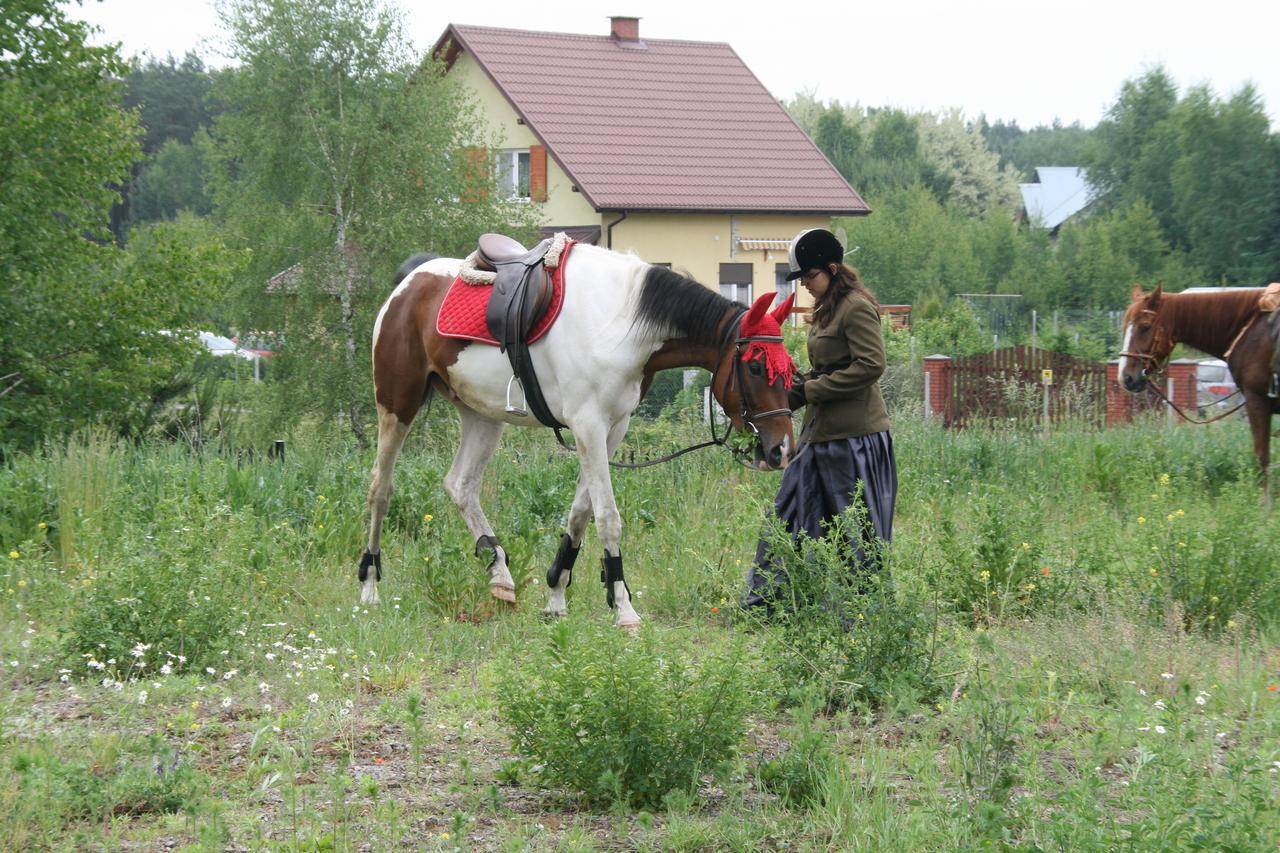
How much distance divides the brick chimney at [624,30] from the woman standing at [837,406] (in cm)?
2828

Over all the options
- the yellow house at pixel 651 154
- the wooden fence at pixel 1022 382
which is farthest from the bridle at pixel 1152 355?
the yellow house at pixel 651 154

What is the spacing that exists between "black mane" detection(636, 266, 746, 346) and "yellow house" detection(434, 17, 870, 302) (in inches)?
825

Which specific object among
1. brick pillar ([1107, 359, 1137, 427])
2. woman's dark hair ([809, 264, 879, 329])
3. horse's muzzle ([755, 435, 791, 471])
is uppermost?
woman's dark hair ([809, 264, 879, 329])

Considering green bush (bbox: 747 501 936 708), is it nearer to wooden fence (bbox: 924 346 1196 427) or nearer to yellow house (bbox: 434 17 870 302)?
wooden fence (bbox: 924 346 1196 427)

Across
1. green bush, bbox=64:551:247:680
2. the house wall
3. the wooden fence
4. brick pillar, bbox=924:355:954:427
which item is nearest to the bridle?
the wooden fence

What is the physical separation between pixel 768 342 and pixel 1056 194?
6910 cm

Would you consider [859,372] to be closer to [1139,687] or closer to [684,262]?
[1139,687]

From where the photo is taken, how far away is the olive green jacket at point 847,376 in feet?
16.5

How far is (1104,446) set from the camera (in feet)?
31.0

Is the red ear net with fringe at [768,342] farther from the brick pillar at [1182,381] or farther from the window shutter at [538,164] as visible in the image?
the window shutter at [538,164]

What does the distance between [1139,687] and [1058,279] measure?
125 feet

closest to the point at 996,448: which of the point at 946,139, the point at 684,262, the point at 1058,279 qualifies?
the point at 684,262

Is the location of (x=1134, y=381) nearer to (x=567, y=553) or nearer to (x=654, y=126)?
(x=567, y=553)

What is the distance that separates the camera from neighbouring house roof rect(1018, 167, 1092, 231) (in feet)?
209
